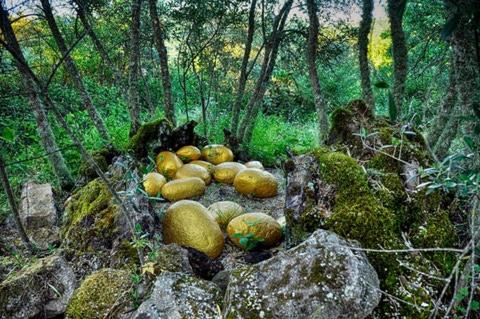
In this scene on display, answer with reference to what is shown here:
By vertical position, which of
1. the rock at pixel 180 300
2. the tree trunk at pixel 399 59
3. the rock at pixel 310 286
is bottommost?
the rock at pixel 180 300

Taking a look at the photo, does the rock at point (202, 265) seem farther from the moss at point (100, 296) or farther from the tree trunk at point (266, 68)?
the tree trunk at point (266, 68)

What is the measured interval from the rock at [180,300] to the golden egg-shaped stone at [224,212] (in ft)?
3.41

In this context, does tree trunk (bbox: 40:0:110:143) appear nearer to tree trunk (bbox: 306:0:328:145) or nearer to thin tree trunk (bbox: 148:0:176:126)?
thin tree trunk (bbox: 148:0:176:126)

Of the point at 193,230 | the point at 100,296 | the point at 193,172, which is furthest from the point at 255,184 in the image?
the point at 100,296

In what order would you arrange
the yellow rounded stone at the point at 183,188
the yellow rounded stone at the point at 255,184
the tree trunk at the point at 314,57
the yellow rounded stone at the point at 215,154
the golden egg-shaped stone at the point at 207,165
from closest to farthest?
the yellow rounded stone at the point at 183,188 < the yellow rounded stone at the point at 255,184 < the tree trunk at the point at 314,57 < the golden egg-shaped stone at the point at 207,165 < the yellow rounded stone at the point at 215,154

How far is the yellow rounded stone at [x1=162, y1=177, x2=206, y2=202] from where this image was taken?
303cm

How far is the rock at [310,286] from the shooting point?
1.21m

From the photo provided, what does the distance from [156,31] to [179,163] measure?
173 centimetres

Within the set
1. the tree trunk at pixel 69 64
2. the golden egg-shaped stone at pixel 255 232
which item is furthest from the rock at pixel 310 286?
the tree trunk at pixel 69 64

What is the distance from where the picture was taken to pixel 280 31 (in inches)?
172

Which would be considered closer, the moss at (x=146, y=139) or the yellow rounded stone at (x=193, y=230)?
the yellow rounded stone at (x=193, y=230)

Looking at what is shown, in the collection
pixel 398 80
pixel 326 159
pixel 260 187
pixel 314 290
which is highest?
pixel 398 80

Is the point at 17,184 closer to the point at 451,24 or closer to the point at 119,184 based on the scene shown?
the point at 119,184

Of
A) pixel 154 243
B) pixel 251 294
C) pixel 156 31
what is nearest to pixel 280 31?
pixel 156 31
